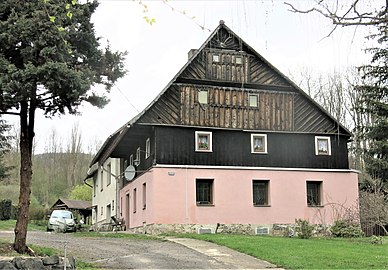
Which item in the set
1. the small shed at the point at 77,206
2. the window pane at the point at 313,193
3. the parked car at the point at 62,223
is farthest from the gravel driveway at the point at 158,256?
the small shed at the point at 77,206

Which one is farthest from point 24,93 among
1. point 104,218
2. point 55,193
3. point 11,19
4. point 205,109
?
point 55,193

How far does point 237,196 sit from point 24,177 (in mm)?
13387

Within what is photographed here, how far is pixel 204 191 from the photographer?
87.6ft

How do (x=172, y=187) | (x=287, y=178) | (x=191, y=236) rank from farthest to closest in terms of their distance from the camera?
1. (x=287, y=178)
2. (x=172, y=187)
3. (x=191, y=236)

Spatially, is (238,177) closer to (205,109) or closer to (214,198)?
(214,198)

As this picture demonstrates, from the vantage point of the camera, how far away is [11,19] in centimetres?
1429

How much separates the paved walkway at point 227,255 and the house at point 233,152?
15.7 feet

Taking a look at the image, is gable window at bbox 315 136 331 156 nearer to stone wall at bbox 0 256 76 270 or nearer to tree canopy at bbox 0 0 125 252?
tree canopy at bbox 0 0 125 252

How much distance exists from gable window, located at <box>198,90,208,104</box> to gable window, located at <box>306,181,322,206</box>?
6571 millimetres

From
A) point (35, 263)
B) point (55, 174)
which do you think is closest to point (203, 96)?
point (35, 263)

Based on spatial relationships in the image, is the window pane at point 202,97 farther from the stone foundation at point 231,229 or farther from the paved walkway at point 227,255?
the paved walkway at point 227,255

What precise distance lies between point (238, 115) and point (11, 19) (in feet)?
48.9

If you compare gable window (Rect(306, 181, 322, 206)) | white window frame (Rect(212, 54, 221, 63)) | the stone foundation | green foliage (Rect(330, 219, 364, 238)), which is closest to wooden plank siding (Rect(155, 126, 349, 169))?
gable window (Rect(306, 181, 322, 206))

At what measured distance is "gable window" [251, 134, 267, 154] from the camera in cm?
2755
